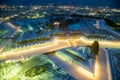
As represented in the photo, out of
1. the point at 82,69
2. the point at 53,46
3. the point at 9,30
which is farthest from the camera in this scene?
the point at 9,30

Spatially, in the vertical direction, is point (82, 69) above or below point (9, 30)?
below

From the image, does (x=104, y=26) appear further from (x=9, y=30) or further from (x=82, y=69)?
(x=9, y=30)

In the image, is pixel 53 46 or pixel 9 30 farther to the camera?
pixel 9 30

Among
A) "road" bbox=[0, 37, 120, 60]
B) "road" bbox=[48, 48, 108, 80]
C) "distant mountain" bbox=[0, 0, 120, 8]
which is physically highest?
"distant mountain" bbox=[0, 0, 120, 8]

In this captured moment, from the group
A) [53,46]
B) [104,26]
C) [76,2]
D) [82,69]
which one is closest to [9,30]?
[53,46]

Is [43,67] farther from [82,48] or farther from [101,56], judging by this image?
[101,56]

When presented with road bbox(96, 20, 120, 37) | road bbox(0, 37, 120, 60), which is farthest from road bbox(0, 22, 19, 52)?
road bbox(96, 20, 120, 37)

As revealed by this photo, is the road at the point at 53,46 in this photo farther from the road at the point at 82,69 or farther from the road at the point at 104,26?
the road at the point at 104,26

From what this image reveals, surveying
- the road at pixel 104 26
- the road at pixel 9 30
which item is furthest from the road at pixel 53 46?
the road at pixel 104 26

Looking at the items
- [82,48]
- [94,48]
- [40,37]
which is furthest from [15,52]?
[94,48]

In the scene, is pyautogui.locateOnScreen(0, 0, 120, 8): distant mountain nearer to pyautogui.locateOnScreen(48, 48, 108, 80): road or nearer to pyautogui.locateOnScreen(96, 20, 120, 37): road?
pyautogui.locateOnScreen(96, 20, 120, 37): road

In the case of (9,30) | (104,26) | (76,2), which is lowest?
(9,30)
